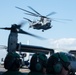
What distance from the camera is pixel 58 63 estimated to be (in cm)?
379

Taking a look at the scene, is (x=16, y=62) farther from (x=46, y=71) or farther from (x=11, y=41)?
(x=11, y=41)

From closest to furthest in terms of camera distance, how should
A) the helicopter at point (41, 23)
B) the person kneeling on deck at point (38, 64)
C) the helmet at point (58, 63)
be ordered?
the helmet at point (58, 63) → the person kneeling on deck at point (38, 64) → the helicopter at point (41, 23)

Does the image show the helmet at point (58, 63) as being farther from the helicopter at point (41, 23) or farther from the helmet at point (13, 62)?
the helicopter at point (41, 23)

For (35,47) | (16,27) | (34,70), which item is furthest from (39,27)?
(34,70)

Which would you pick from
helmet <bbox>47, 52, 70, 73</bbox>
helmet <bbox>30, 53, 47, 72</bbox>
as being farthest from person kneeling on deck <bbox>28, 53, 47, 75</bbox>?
helmet <bbox>47, 52, 70, 73</bbox>

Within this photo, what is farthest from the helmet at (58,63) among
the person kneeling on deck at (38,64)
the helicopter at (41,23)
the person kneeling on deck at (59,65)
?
the helicopter at (41,23)

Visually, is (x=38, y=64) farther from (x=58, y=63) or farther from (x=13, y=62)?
(x=58, y=63)

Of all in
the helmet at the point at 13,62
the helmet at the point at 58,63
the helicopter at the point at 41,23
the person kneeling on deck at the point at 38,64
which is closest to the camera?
the helmet at the point at 58,63

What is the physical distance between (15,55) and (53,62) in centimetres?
69

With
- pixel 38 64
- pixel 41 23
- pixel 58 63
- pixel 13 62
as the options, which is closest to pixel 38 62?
pixel 38 64

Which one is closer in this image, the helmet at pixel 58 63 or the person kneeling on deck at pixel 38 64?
the helmet at pixel 58 63

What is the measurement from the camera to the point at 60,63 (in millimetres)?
3771

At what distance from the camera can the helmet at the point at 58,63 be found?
378cm

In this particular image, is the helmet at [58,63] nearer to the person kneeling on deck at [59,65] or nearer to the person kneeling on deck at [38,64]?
the person kneeling on deck at [59,65]
